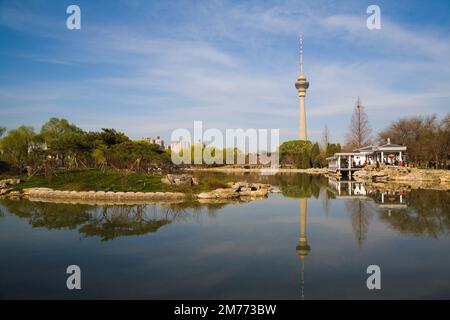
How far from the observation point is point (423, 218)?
9.73 metres

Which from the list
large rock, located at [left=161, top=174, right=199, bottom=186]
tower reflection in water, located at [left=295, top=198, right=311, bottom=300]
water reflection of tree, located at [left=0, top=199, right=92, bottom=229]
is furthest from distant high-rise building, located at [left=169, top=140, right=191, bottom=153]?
tower reflection in water, located at [left=295, top=198, right=311, bottom=300]

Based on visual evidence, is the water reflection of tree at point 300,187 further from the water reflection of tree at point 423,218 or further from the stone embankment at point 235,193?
the water reflection of tree at point 423,218

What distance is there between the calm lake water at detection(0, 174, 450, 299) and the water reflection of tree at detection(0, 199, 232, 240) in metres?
0.03

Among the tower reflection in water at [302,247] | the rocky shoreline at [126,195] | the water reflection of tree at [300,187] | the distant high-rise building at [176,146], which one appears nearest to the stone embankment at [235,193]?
the rocky shoreline at [126,195]

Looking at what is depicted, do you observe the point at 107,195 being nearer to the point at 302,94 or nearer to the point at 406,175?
the point at 406,175

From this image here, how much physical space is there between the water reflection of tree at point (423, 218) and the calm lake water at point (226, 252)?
27mm

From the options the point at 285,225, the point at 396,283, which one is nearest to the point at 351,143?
the point at 285,225

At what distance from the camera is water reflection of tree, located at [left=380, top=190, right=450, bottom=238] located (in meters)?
8.23

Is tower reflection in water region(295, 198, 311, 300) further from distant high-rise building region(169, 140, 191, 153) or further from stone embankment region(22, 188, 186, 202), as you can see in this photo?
distant high-rise building region(169, 140, 191, 153)

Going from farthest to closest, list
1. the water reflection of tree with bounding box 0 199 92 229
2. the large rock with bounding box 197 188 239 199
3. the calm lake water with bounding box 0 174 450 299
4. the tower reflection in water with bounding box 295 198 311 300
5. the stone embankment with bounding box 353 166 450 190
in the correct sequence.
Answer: the stone embankment with bounding box 353 166 450 190
the large rock with bounding box 197 188 239 199
the water reflection of tree with bounding box 0 199 92 229
the tower reflection in water with bounding box 295 198 311 300
the calm lake water with bounding box 0 174 450 299

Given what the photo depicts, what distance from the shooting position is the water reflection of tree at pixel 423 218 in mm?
8227

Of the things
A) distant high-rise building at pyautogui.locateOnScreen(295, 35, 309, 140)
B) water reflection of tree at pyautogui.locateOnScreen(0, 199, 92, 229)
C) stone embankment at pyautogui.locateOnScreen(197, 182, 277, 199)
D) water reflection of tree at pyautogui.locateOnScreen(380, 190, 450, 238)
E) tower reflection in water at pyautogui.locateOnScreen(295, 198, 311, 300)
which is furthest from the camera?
distant high-rise building at pyautogui.locateOnScreen(295, 35, 309, 140)

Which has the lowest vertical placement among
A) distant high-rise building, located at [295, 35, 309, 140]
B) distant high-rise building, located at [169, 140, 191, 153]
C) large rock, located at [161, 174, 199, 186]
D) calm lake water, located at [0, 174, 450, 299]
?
calm lake water, located at [0, 174, 450, 299]

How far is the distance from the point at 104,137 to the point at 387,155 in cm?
2392
